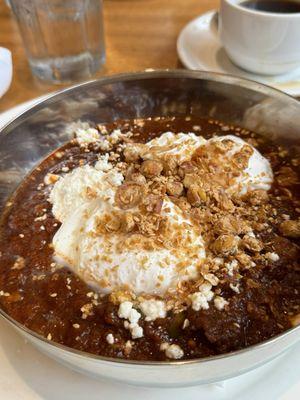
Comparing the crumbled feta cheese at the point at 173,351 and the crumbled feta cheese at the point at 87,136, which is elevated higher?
the crumbled feta cheese at the point at 87,136

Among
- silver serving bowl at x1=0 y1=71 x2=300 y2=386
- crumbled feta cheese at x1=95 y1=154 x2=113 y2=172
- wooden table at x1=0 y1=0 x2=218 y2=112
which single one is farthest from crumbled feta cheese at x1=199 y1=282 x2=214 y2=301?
wooden table at x1=0 y1=0 x2=218 y2=112

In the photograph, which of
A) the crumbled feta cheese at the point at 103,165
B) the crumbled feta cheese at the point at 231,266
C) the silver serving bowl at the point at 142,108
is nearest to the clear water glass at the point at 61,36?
the silver serving bowl at the point at 142,108

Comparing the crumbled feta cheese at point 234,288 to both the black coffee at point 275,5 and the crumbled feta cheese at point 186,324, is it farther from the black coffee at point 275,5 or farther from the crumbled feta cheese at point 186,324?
the black coffee at point 275,5

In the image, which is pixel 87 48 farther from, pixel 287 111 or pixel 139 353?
pixel 139 353

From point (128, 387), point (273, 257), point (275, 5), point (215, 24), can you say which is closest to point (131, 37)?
point (215, 24)

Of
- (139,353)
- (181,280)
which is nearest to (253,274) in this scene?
(181,280)
